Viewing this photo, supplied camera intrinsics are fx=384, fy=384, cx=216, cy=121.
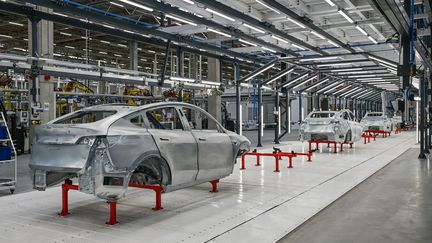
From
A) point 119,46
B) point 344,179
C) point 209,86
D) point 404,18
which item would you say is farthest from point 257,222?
point 119,46

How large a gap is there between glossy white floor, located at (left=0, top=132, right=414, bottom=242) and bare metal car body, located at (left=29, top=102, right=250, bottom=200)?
1.47ft

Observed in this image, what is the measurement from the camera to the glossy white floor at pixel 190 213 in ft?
14.2

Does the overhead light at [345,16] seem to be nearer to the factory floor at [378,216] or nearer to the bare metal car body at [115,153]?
the factory floor at [378,216]

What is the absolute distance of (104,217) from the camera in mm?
5125

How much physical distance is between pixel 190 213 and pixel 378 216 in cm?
251

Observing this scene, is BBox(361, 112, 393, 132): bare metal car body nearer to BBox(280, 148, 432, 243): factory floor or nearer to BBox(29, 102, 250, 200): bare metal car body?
BBox(280, 148, 432, 243): factory floor

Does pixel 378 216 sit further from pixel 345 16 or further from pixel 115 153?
pixel 345 16

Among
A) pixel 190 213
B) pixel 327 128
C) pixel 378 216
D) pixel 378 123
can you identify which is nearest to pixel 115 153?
pixel 190 213

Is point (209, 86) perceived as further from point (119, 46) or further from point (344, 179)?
point (119, 46)

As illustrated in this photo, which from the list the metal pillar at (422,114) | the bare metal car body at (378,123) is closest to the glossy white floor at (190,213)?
the metal pillar at (422,114)

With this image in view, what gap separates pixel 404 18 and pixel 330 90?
15426mm

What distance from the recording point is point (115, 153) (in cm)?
450

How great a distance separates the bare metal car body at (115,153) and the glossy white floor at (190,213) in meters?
0.45

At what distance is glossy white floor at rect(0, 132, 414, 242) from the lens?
4336 mm
